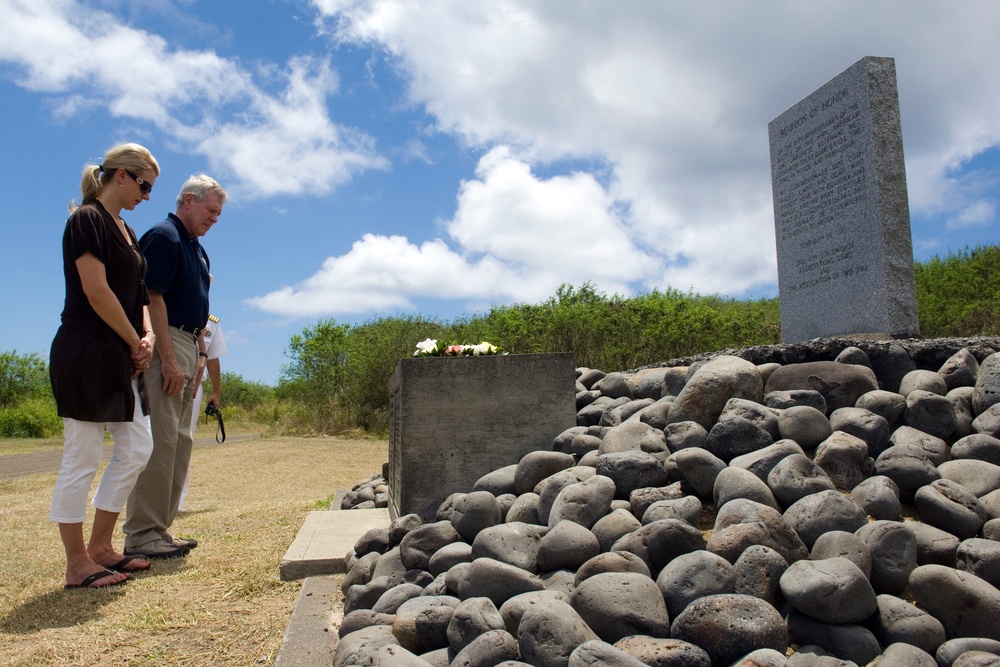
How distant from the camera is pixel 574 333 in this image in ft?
37.1

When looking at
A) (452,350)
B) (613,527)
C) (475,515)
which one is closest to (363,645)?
(475,515)

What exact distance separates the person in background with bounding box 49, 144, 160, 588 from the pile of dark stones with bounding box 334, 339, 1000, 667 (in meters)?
1.33

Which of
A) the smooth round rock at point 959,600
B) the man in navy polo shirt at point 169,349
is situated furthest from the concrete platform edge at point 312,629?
the smooth round rock at point 959,600

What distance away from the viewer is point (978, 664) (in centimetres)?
209

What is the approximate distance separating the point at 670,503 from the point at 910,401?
5.09ft

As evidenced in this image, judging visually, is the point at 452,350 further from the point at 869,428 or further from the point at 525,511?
the point at 869,428

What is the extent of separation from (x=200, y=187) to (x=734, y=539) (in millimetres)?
3758

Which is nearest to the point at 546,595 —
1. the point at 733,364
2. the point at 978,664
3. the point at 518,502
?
the point at 518,502

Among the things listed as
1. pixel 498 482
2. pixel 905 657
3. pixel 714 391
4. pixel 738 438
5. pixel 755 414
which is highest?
pixel 714 391

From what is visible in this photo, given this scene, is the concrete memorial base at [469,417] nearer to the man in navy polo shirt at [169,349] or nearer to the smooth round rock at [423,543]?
the smooth round rock at [423,543]

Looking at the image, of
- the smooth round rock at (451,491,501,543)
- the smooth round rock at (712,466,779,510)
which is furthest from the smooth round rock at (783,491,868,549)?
the smooth round rock at (451,491,501,543)

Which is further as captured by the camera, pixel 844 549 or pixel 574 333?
pixel 574 333

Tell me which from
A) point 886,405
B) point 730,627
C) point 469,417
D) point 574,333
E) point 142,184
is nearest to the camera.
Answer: point 730,627

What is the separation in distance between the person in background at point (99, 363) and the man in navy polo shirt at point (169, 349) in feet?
1.15
